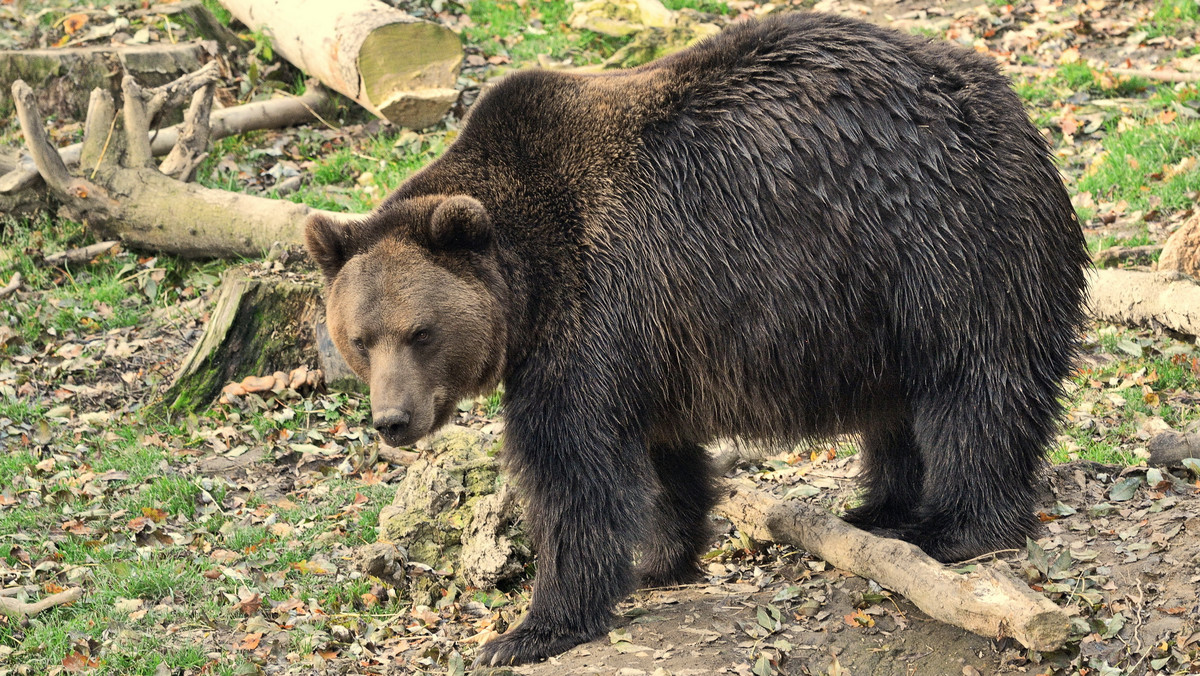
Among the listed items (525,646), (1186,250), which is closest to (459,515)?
(525,646)

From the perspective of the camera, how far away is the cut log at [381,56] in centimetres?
1135

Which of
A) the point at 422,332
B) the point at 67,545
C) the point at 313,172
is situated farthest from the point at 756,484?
the point at 313,172

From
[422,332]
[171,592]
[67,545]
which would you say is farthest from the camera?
[67,545]

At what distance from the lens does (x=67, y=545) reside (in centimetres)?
685

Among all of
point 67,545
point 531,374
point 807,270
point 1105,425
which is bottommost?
point 67,545

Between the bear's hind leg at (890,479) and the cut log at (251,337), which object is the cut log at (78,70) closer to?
the cut log at (251,337)

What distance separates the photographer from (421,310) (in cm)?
516

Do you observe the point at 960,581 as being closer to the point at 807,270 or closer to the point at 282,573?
the point at 807,270

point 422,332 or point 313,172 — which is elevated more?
point 422,332

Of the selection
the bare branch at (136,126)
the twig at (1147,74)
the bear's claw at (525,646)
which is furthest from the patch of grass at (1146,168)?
the bare branch at (136,126)

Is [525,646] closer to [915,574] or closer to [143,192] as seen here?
[915,574]

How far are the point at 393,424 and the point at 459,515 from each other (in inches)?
64.0

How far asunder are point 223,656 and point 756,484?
3303 millimetres

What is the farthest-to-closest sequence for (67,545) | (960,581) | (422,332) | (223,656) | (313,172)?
(313,172) → (67,545) → (223,656) → (422,332) → (960,581)
